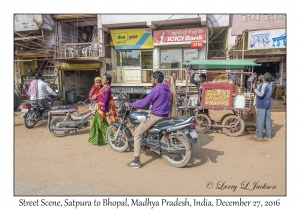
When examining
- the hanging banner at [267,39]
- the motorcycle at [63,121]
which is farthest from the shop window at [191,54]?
the motorcycle at [63,121]

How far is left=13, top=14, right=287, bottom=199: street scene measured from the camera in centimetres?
343

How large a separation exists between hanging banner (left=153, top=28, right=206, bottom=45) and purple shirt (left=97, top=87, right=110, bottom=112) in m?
8.09

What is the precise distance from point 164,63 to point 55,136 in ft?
27.2

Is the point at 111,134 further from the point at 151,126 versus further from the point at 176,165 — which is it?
the point at 176,165

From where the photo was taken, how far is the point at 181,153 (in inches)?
151

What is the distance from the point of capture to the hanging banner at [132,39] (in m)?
12.5

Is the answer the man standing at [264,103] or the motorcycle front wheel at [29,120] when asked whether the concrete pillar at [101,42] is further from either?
the man standing at [264,103]

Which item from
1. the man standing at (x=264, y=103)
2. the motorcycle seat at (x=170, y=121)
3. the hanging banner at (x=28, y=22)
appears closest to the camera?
the motorcycle seat at (x=170, y=121)

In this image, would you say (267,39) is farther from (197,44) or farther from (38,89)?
(38,89)

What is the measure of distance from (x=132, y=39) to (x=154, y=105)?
31.8 ft

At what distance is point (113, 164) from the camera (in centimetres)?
410

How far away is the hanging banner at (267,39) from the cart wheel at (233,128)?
532cm

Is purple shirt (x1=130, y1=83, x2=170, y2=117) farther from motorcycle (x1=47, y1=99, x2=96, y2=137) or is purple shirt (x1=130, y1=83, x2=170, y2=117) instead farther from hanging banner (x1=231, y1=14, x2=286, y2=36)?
hanging banner (x1=231, y1=14, x2=286, y2=36)

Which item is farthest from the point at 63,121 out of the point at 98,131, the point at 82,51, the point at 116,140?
the point at 82,51
